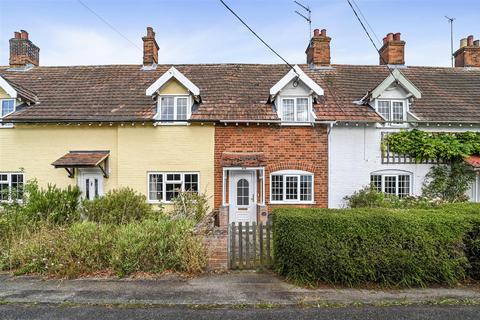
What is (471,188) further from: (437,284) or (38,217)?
A: (38,217)

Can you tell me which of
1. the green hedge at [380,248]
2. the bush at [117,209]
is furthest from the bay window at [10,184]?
the green hedge at [380,248]

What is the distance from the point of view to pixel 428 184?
12109mm

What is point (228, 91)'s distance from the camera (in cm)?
1364

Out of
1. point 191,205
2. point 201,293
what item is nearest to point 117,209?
point 191,205

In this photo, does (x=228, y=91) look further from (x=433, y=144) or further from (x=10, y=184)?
(x=10, y=184)

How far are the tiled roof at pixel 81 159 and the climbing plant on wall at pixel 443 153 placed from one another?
12.4 meters

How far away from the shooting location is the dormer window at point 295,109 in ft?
40.5

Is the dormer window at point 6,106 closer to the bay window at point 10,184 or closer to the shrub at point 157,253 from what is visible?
the bay window at point 10,184

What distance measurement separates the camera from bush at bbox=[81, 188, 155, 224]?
971 centimetres

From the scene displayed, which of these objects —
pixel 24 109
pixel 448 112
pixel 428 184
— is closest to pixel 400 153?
pixel 428 184

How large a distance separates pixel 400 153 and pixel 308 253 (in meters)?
8.88

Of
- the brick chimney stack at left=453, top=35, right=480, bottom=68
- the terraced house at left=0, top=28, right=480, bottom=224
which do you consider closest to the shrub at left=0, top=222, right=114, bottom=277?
the terraced house at left=0, top=28, right=480, bottom=224

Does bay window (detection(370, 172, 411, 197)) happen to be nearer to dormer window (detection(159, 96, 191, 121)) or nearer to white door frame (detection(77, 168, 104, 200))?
dormer window (detection(159, 96, 191, 121))

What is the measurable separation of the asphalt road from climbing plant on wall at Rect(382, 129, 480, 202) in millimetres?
8226
